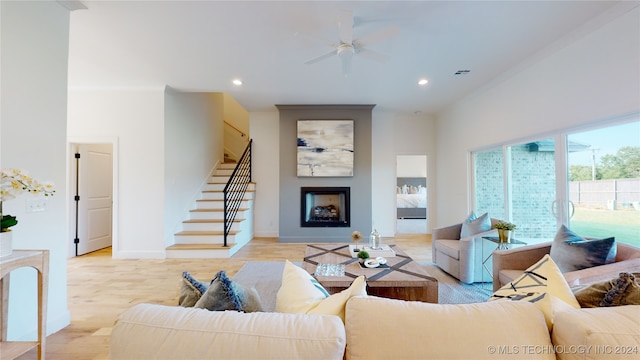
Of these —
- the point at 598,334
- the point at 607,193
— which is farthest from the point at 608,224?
the point at 598,334

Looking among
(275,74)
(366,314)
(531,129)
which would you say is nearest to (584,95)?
(531,129)

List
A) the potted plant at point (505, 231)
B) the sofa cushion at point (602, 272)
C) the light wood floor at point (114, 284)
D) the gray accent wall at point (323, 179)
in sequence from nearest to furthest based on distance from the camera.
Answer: the sofa cushion at point (602, 272) → the light wood floor at point (114, 284) → the potted plant at point (505, 231) → the gray accent wall at point (323, 179)

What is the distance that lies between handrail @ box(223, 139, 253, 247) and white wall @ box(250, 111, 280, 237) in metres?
0.17

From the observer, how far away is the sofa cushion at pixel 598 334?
0.76 meters

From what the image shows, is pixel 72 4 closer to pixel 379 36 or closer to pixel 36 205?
pixel 36 205

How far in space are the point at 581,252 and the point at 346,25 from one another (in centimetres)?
276

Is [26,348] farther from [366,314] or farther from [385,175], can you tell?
[385,175]

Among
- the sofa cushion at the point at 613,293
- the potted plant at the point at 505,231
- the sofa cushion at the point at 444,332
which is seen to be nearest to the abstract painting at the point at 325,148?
the potted plant at the point at 505,231

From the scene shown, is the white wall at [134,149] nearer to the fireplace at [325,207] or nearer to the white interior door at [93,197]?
the white interior door at [93,197]

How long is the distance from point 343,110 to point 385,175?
1794 millimetres

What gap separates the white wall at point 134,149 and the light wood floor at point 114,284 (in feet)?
1.26

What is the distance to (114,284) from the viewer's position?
319cm

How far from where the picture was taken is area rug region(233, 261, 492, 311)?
2.71 metres

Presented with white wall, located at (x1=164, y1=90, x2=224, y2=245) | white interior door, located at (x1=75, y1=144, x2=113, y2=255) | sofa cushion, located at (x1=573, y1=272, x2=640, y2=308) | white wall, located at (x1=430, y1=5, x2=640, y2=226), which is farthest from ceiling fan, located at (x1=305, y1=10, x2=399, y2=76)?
white interior door, located at (x1=75, y1=144, x2=113, y2=255)
